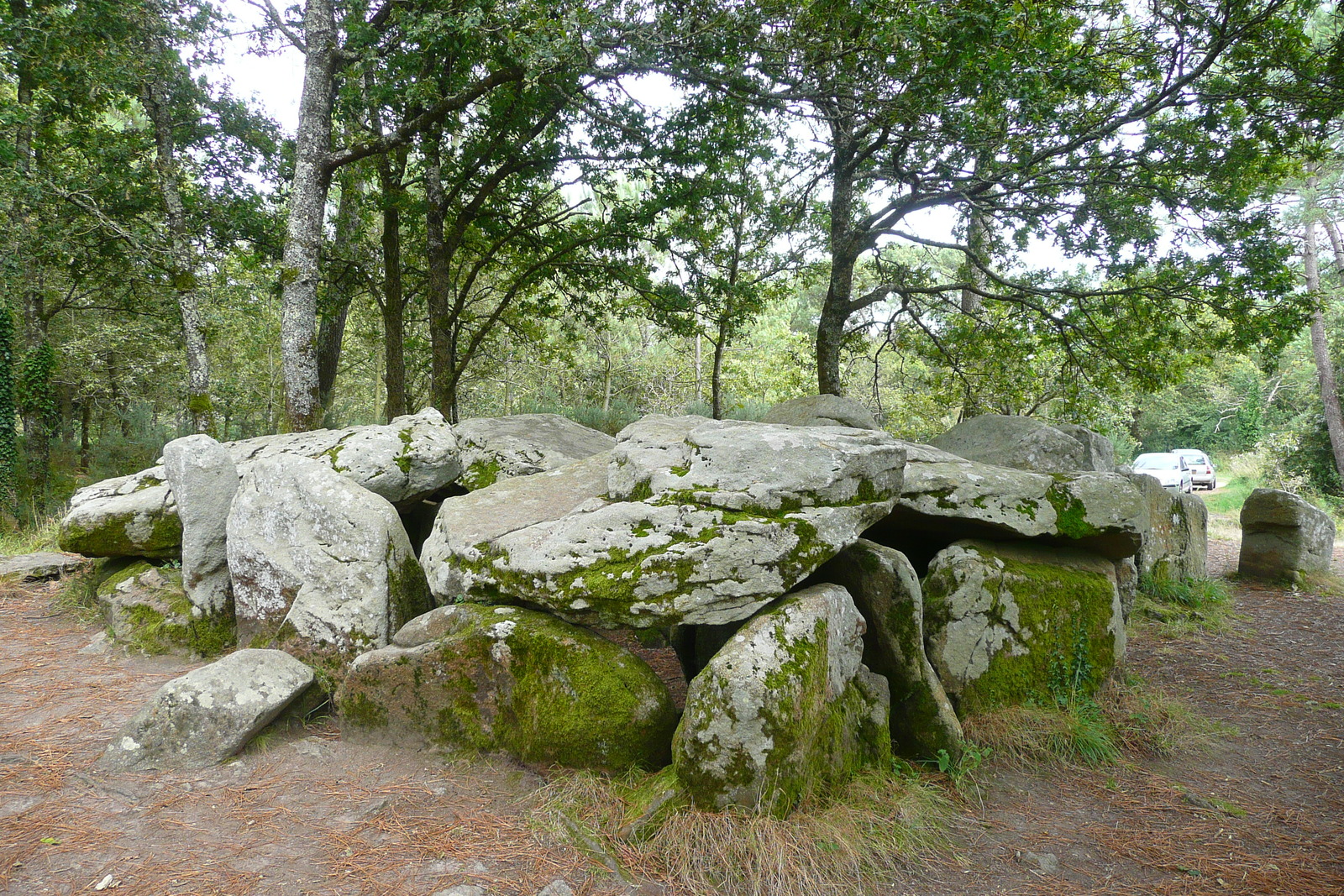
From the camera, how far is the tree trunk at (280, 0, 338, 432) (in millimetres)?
7461

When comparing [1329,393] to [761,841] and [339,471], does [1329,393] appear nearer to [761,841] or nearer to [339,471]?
[761,841]

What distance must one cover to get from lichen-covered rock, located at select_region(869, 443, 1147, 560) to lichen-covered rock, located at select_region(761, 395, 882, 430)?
2379 millimetres

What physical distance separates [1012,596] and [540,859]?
3.26 m

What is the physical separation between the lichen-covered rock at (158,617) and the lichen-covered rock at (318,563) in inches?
18.8

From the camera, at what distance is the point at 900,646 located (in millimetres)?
4098

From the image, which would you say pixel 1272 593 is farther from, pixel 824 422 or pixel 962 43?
pixel 962 43

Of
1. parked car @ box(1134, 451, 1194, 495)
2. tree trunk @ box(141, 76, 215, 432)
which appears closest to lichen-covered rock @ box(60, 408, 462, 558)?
tree trunk @ box(141, 76, 215, 432)

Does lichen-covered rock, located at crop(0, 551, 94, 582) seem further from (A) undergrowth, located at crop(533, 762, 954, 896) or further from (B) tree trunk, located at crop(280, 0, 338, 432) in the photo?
(A) undergrowth, located at crop(533, 762, 954, 896)

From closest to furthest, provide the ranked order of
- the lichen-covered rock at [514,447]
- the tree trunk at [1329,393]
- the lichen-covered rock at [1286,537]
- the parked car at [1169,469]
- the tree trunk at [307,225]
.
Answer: the lichen-covered rock at [514,447] < the tree trunk at [307,225] < the lichen-covered rock at [1286,537] < the tree trunk at [1329,393] < the parked car at [1169,469]

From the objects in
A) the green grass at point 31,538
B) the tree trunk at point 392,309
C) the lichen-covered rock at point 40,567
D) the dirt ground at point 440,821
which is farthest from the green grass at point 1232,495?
the green grass at point 31,538

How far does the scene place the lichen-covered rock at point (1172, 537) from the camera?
7621 millimetres

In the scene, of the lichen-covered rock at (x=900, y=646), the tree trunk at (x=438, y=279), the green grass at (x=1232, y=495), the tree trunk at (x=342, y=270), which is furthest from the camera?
the green grass at (x=1232, y=495)

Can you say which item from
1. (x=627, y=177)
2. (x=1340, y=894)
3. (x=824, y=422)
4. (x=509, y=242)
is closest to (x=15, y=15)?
(x=509, y=242)

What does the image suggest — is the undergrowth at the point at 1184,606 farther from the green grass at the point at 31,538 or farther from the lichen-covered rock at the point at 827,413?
the green grass at the point at 31,538
